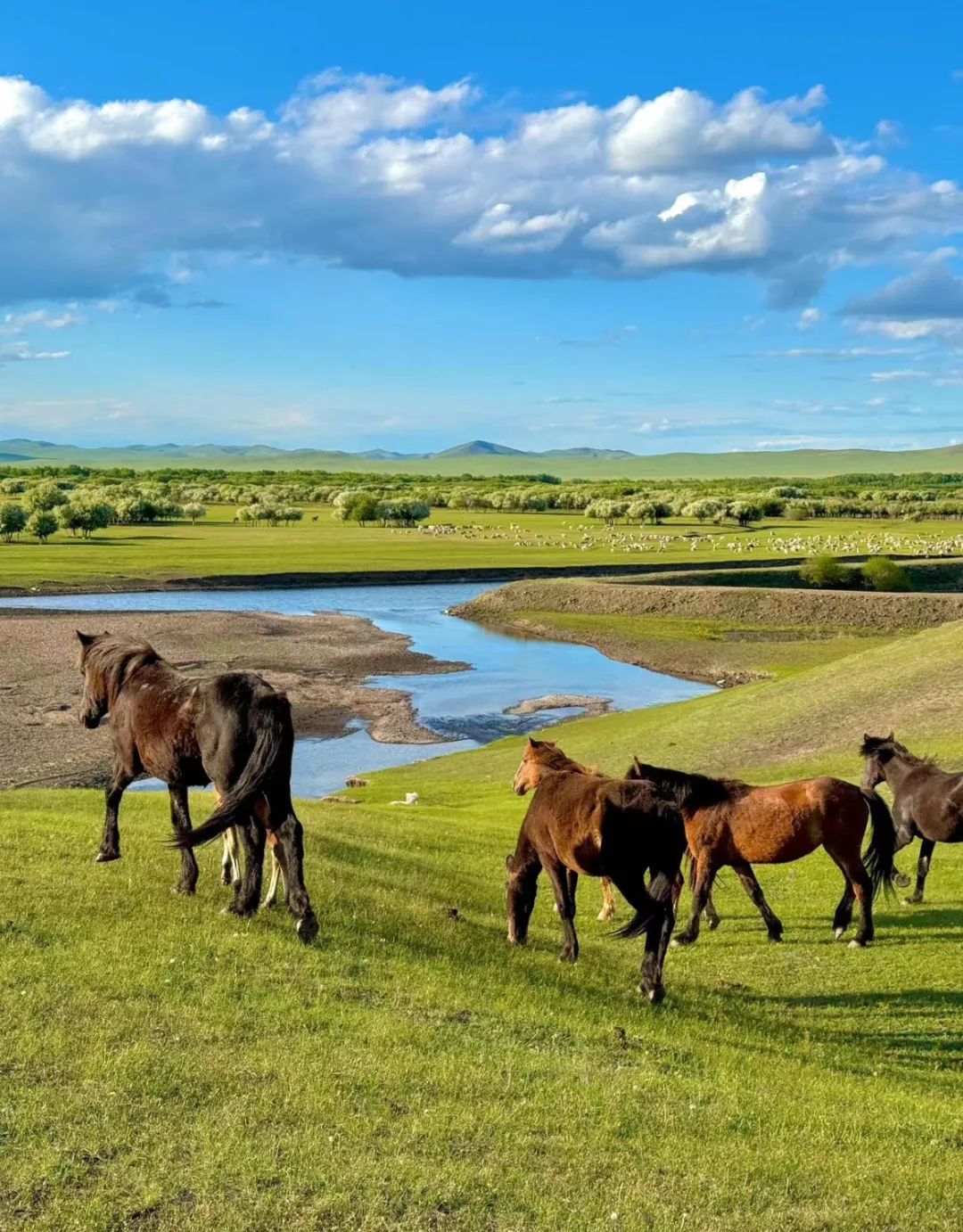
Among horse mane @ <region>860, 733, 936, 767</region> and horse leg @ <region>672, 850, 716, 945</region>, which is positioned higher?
horse mane @ <region>860, 733, 936, 767</region>

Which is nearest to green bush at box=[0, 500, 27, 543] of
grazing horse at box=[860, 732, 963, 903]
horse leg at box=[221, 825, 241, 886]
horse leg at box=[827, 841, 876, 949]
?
horse leg at box=[221, 825, 241, 886]

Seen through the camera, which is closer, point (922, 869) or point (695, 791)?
point (695, 791)

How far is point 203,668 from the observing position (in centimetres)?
4925

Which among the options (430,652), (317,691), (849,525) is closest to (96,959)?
(317,691)

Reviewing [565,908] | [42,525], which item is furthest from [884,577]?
[42,525]

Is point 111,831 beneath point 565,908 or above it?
above

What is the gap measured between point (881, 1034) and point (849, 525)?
6002 inches

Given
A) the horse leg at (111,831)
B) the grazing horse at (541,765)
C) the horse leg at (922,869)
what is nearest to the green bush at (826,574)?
the horse leg at (922,869)

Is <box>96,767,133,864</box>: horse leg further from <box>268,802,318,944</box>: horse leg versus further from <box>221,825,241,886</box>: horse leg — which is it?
<box>268,802,318,944</box>: horse leg

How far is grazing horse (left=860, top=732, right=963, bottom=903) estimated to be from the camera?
48.3ft

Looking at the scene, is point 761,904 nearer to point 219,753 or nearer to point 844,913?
point 844,913

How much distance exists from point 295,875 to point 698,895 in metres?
5.23

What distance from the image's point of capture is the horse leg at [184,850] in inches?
469

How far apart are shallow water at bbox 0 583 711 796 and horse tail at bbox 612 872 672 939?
2239cm
